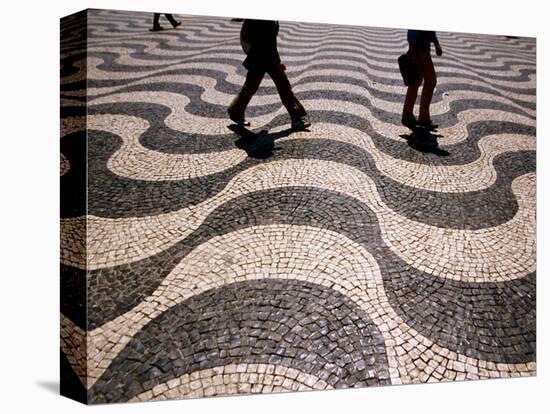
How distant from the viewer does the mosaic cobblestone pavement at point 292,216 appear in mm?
1893

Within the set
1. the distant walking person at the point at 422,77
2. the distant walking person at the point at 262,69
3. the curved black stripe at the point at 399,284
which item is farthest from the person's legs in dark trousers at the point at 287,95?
the distant walking person at the point at 422,77

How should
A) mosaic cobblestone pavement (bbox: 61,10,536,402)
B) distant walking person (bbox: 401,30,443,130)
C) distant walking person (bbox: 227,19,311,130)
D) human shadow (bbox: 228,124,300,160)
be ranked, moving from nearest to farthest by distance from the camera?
mosaic cobblestone pavement (bbox: 61,10,536,402) → distant walking person (bbox: 227,19,311,130) → human shadow (bbox: 228,124,300,160) → distant walking person (bbox: 401,30,443,130)

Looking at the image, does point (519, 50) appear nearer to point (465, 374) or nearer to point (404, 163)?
point (404, 163)

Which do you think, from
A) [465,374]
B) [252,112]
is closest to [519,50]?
[252,112]

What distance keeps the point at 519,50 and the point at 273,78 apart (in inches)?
58.3

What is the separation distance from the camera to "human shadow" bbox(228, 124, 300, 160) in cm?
228

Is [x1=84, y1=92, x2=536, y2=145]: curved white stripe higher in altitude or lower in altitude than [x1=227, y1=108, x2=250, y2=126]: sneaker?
higher

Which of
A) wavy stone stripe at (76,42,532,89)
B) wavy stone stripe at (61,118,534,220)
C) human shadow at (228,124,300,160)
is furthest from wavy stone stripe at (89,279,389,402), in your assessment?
wavy stone stripe at (76,42,532,89)

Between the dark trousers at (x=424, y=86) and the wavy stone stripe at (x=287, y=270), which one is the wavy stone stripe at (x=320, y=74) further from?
the wavy stone stripe at (x=287, y=270)

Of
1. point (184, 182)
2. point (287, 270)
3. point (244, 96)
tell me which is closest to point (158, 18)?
point (244, 96)

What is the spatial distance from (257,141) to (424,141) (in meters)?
0.93

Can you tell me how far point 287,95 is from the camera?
229cm

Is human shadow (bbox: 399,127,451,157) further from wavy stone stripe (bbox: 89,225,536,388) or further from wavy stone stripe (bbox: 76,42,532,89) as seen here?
wavy stone stripe (bbox: 89,225,536,388)

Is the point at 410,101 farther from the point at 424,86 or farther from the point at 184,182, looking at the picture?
the point at 184,182
